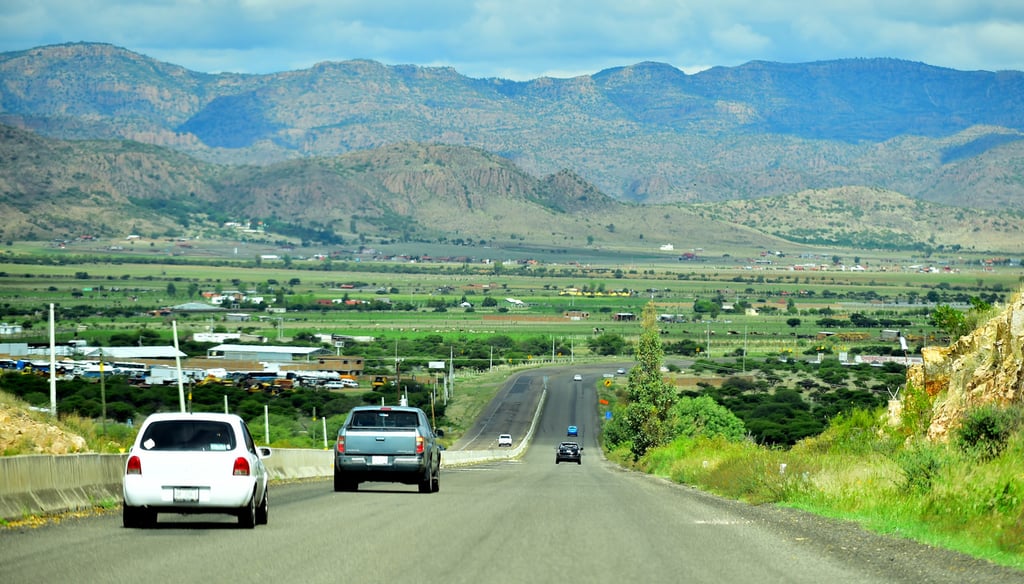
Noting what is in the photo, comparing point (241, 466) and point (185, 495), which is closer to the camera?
point (185, 495)

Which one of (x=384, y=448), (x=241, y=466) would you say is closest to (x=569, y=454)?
(x=384, y=448)

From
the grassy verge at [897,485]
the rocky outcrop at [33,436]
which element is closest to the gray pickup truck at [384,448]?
the rocky outcrop at [33,436]

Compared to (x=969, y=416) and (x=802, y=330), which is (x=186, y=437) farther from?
(x=802, y=330)

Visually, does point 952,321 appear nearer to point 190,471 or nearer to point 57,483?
point 190,471

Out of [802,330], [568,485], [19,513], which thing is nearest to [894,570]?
[19,513]

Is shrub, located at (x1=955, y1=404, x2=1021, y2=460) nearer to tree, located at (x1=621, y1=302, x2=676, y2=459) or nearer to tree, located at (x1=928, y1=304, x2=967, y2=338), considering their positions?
tree, located at (x1=928, y1=304, x2=967, y2=338)

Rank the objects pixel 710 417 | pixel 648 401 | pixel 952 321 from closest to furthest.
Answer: pixel 952 321 → pixel 648 401 → pixel 710 417

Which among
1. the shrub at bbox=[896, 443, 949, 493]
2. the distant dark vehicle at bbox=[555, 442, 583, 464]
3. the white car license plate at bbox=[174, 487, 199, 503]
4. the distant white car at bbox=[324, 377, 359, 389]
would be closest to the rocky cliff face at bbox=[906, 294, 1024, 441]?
the shrub at bbox=[896, 443, 949, 493]

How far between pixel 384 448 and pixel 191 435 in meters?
9.02

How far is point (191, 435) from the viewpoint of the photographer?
20.1m

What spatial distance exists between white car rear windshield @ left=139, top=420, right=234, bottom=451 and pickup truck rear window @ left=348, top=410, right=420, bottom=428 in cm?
913

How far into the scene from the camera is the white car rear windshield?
65.3 ft

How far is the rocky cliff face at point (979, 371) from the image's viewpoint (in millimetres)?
27234

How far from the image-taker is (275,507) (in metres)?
24.7
